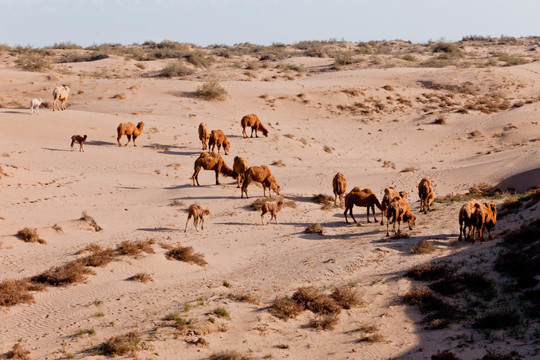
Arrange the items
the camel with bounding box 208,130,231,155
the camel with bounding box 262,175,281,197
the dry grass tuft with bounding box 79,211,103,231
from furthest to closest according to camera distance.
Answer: the camel with bounding box 208,130,231,155
the camel with bounding box 262,175,281,197
the dry grass tuft with bounding box 79,211,103,231

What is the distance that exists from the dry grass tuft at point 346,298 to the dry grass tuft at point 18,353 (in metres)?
6.83

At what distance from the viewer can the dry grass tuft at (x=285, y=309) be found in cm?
1375

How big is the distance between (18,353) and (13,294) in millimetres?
2795

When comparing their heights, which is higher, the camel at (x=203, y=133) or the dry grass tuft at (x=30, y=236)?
the camel at (x=203, y=133)

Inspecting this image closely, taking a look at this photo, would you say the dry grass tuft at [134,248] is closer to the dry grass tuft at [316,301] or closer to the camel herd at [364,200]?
the camel herd at [364,200]

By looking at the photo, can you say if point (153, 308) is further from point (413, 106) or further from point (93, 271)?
point (413, 106)

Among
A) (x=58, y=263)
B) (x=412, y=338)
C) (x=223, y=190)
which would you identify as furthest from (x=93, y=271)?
(x=223, y=190)

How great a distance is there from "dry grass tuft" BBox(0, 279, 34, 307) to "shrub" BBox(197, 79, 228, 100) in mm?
30401

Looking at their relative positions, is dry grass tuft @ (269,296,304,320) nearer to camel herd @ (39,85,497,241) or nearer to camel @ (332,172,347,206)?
camel herd @ (39,85,497,241)

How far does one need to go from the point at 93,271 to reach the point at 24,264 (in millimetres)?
2174

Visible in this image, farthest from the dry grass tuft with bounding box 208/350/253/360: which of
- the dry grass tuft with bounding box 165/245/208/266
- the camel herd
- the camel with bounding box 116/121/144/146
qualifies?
the camel with bounding box 116/121/144/146

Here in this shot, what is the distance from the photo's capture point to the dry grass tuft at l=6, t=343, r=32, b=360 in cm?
1154

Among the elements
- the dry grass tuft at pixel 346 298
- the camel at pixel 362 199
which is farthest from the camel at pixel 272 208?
the dry grass tuft at pixel 346 298

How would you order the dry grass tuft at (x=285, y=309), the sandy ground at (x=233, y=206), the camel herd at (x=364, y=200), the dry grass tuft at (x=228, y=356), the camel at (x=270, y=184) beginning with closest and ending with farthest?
1. the dry grass tuft at (x=228, y=356)
2. the sandy ground at (x=233, y=206)
3. the dry grass tuft at (x=285, y=309)
4. the camel herd at (x=364, y=200)
5. the camel at (x=270, y=184)
